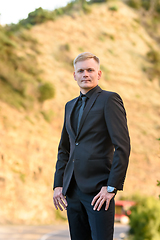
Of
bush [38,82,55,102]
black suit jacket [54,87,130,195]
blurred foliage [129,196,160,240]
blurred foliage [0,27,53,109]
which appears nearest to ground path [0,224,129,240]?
blurred foliage [129,196,160,240]

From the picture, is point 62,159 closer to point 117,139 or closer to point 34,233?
point 117,139

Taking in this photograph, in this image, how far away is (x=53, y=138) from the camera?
2492 centimetres

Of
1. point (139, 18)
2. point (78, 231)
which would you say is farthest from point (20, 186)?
point (139, 18)

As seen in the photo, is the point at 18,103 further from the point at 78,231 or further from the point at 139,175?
the point at 78,231

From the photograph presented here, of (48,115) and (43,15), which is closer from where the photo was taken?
(48,115)

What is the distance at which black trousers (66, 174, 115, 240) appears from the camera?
2328 mm

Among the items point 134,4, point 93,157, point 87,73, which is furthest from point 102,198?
point 134,4

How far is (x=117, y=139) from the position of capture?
92.5 inches

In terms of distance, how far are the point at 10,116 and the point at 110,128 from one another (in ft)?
71.2

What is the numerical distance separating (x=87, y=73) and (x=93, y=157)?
69 centimetres

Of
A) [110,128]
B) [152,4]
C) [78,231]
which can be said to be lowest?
[78,231]

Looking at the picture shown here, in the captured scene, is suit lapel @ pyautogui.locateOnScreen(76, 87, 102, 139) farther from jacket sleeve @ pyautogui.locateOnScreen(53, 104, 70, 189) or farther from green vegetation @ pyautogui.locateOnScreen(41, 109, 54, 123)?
green vegetation @ pyautogui.locateOnScreen(41, 109, 54, 123)

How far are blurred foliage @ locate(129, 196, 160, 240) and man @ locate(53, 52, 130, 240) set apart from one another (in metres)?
11.8

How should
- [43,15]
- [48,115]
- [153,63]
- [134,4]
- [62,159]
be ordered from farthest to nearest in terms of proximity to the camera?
1. [134,4]
2. [153,63]
3. [43,15]
4. [48,115]
5. [62,159]
